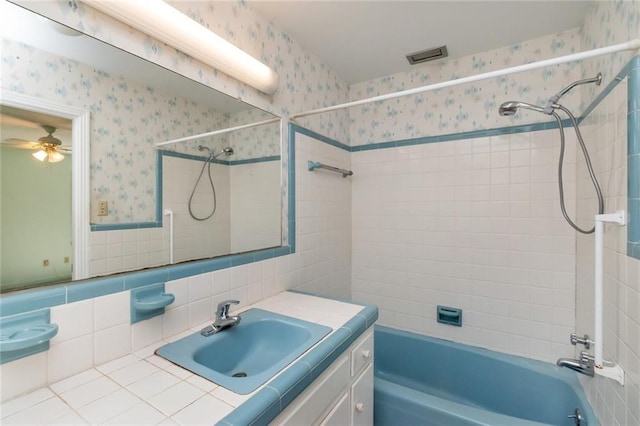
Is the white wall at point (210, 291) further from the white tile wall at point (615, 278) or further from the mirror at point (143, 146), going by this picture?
the white tile wall at point (615, 278)

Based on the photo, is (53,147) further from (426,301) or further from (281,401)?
(426,301)

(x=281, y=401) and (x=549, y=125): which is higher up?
(x=549, y=125)

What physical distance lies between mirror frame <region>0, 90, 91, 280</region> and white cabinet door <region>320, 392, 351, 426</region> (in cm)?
93

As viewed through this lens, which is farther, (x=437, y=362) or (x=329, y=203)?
(x=329, y=203)

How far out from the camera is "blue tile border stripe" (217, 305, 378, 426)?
0.65 metres

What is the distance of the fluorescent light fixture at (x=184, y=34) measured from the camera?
92 cm

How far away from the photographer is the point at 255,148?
5.20 feet

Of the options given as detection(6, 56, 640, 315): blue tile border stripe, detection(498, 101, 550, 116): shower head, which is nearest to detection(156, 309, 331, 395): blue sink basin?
detection(6, 56, 640, 315): blue tile border stripe

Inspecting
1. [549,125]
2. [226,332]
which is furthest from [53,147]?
[549,125]

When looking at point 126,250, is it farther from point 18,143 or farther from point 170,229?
point 18,143

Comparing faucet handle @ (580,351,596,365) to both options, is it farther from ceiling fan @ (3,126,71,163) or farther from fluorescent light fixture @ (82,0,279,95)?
ceiling fan @ (3,126,71,163)

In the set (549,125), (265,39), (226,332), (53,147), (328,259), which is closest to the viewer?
(53,147)

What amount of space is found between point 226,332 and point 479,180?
181 cm

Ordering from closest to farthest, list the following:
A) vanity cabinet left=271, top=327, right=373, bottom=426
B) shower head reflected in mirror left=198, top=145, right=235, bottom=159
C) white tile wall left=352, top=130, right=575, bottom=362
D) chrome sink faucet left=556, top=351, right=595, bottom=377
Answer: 1. vanity cabinet left=271, top=327, right=373, bottom=426
2. chrome sink faucet left=556, top=351, right=595, bottom=377
3. shower head reflected in mirror left=198, top=145, right=235, bottom=159
4. white tile wall left=352, top=130, right=575, bottom=362
